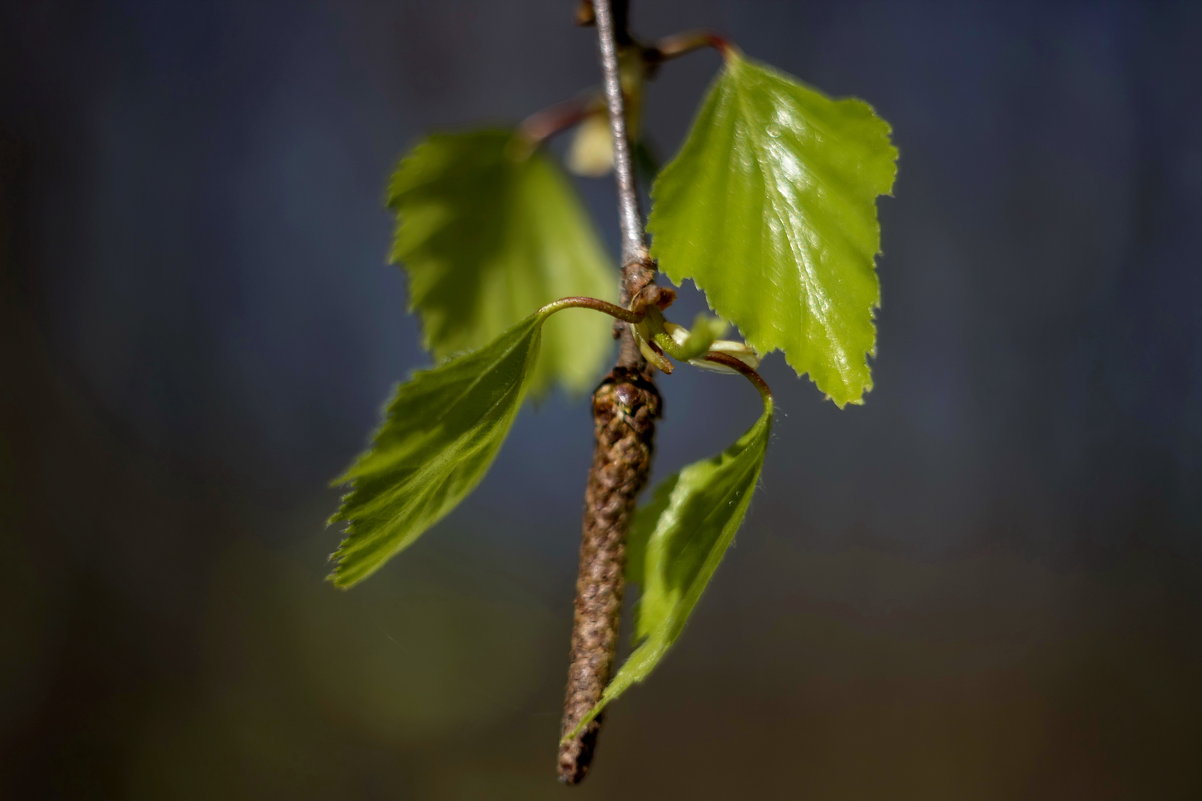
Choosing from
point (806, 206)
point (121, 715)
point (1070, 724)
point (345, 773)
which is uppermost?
point (806, 206)

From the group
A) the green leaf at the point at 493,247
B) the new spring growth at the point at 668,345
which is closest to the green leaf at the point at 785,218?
the new spring growth at the point at 668,345

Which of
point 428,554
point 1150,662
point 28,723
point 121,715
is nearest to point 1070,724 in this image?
point 1150,662

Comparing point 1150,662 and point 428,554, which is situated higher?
point 428,554

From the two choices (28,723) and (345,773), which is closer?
(28,723)

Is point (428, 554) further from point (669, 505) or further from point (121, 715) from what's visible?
point (669, 505)

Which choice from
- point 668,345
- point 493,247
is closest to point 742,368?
point 668,345
